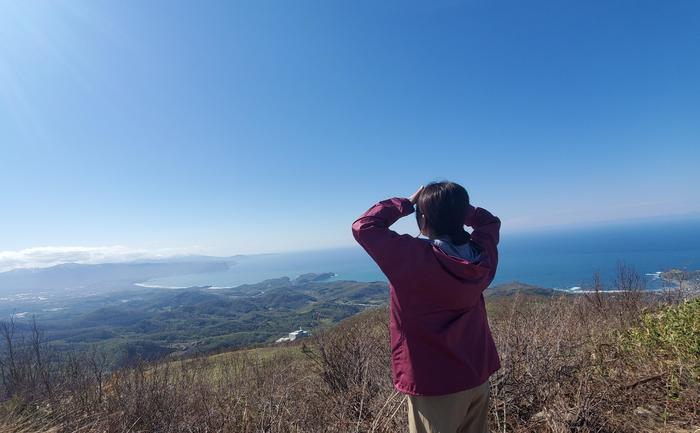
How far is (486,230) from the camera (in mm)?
1797

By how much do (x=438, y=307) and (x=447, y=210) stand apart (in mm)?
431

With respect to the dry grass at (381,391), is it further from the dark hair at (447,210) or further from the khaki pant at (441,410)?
the dark hair at (447,210)

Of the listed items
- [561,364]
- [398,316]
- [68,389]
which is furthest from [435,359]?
[68,389]

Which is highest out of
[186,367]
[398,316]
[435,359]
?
[398,316]

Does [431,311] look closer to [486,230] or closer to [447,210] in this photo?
[447,210]

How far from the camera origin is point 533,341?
3.95m

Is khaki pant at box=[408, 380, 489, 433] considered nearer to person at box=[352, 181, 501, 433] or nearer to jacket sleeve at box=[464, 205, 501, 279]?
person at box=[352, 181, 501, 433]

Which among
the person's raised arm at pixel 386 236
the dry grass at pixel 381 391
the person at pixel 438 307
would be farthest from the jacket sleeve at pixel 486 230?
the dry grass at pixel 381 391

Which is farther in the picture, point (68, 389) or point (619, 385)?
point (68, 389)

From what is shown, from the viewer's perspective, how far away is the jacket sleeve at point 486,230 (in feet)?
5.48

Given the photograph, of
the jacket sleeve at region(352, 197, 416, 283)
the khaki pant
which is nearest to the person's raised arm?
the jacket sleeve at region(352, 197, 416, 283)

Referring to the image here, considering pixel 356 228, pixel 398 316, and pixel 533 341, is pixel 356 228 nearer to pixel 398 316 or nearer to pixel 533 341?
pixel 398 316

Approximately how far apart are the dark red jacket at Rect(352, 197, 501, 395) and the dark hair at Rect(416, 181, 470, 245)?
0.16m

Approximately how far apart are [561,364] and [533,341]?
35 cm
